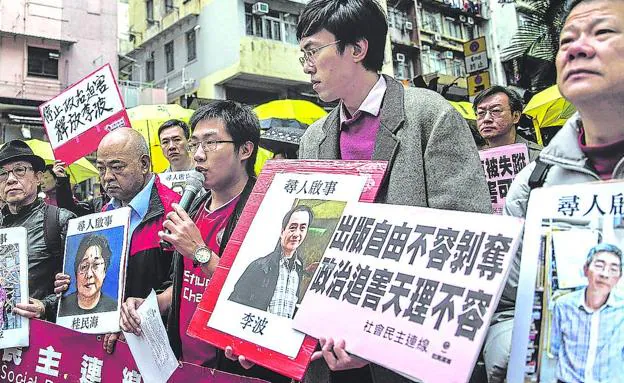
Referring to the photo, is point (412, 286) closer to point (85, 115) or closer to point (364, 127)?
point (364, 127)

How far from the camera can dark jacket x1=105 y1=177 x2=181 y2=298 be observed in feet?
8.57

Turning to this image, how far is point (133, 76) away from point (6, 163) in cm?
1983

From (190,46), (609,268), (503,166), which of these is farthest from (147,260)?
(190,46)

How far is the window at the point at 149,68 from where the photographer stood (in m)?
21.0

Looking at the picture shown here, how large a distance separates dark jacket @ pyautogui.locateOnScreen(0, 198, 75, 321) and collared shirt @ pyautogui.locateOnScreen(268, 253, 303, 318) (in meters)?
1.88

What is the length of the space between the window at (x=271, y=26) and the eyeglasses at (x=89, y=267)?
1556 cm

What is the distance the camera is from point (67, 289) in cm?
268

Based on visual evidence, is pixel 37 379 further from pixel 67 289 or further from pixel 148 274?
pixel 148 274

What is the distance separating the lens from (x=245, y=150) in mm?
2518

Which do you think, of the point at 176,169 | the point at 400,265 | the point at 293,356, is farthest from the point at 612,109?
the point at 176,169

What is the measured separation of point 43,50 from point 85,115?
47.3 feet

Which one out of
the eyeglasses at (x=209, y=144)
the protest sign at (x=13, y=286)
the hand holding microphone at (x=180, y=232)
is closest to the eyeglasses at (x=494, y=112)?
the eyeglasses at (x=209, y=144)

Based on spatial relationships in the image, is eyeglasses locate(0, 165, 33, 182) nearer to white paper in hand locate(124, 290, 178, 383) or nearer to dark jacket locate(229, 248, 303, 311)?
white paper in hand locate(124, 290, 178, 383)

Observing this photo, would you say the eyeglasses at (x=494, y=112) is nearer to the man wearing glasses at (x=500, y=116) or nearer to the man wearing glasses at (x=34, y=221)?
the man wearing glasses at (x=500, y=116)
